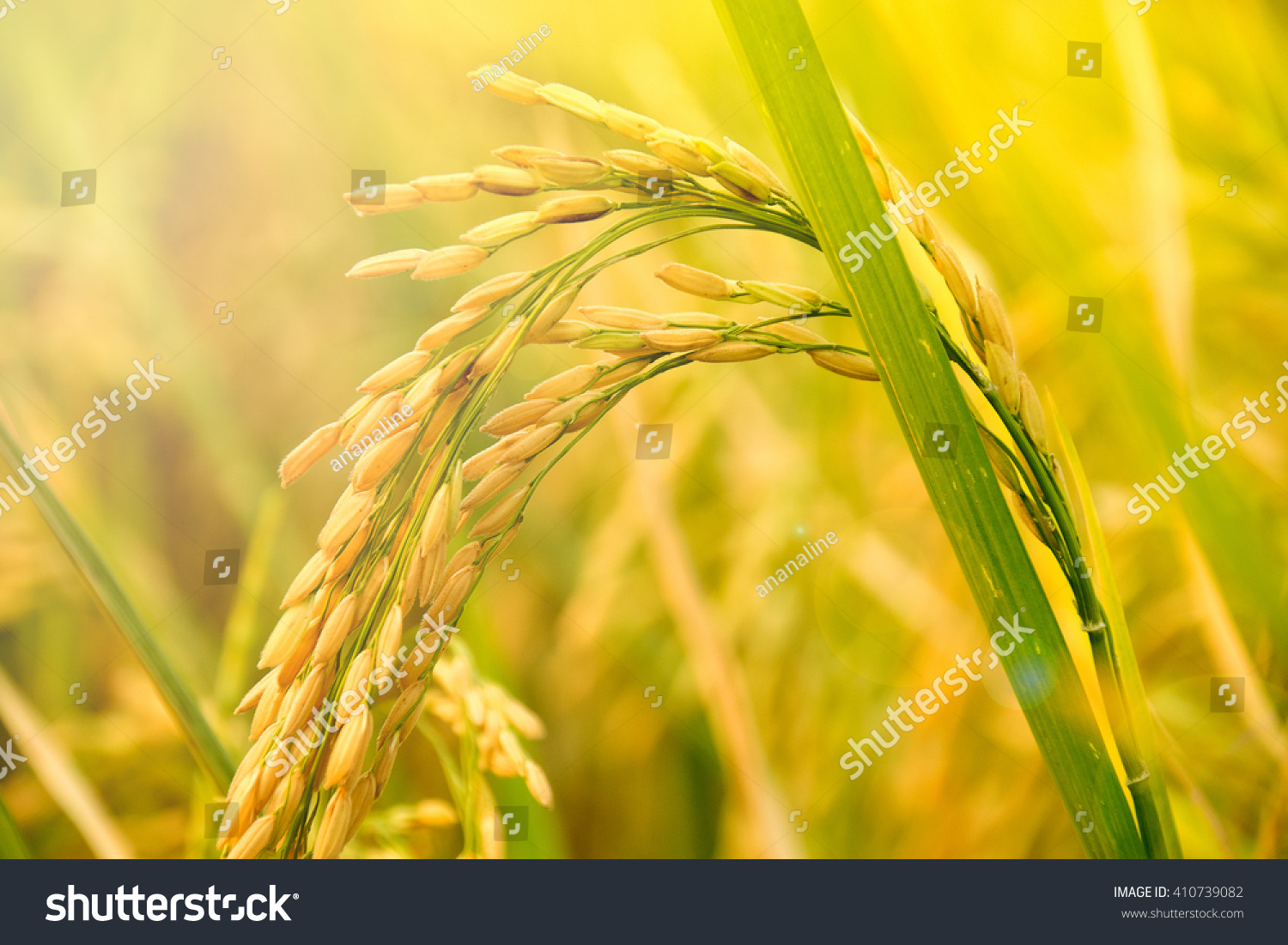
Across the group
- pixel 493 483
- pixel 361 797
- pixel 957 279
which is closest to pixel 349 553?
pixel 493 483

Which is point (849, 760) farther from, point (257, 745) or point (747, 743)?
point (257, 745)

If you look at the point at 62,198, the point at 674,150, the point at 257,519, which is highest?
the point at 62,198

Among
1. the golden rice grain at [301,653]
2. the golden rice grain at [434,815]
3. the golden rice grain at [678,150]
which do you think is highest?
the golden rice grain at [678,150]

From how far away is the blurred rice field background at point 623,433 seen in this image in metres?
0.94

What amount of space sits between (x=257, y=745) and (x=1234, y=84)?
4.42 ft

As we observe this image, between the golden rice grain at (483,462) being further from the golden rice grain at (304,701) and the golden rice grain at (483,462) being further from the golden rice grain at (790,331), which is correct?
the golden rice grain at (790,331)

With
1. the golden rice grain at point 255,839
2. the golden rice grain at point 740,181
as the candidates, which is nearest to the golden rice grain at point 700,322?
the golden rice grain at point 740,181

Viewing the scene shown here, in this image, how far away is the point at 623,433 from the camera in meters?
0.94

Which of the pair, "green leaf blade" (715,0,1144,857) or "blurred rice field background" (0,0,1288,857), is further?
"blurred rice field background" (0,0,1288,857)

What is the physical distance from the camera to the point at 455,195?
2.37 feet

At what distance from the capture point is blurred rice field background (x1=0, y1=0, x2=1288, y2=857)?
94cm

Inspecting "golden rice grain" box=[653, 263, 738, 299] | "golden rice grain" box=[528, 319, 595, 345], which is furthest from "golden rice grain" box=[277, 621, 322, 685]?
"golden rice grain" box=[653, 263, 738, 299]

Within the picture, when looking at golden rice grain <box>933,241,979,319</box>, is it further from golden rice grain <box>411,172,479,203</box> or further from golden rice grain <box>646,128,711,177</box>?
golden rice grain <box>411,172,479,203</box>

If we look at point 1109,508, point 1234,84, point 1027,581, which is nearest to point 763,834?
point 1027,581
